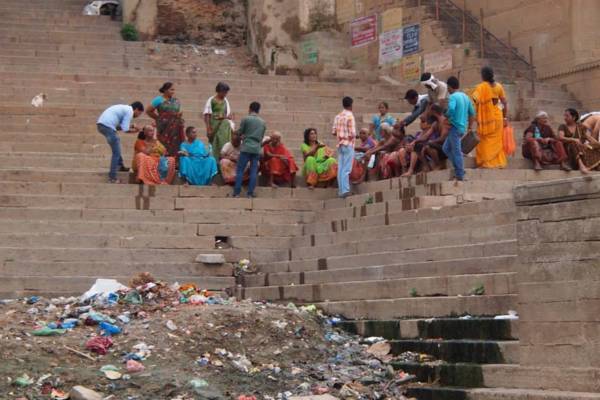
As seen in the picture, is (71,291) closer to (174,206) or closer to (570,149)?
(174,206)

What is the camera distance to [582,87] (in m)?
22.0

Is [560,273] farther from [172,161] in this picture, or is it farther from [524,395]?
[172,161]

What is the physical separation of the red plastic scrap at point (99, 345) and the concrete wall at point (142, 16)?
700 inches

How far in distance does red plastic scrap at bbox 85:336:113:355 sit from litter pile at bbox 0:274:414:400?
0.03 ft

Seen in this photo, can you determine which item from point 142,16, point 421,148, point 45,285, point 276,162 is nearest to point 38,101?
point 276,162

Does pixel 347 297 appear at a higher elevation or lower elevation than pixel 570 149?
lower

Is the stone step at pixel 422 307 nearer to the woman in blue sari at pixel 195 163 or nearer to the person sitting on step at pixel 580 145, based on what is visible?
the person sitting on step at pixel 580 145

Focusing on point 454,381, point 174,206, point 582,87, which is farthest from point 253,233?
point 582,87

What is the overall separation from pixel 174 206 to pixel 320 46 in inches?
442

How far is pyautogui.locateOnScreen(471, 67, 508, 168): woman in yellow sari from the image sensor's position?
14492mm

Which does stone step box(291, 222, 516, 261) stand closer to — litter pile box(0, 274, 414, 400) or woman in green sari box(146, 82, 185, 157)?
litter pile box(0, 274, 414, 400)

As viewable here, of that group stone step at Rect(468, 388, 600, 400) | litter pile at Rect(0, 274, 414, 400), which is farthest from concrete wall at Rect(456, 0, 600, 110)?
stone step at Rect(468, 388, 600, 400)

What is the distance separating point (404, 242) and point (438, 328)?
2582 mm

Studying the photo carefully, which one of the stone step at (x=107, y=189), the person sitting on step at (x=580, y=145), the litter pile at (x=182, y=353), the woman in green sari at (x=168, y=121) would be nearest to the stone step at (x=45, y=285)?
the stone step at (x=107, y=189)
